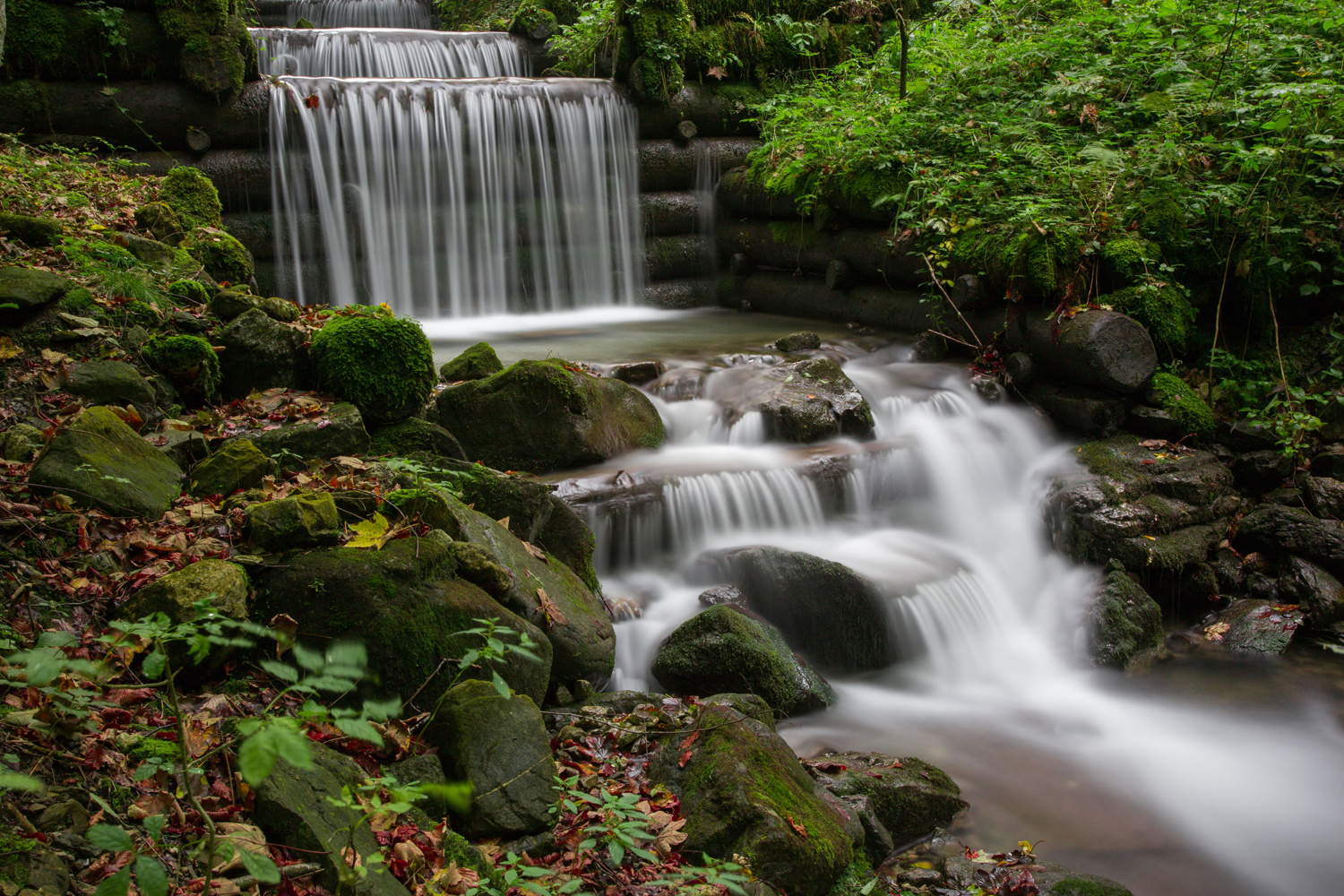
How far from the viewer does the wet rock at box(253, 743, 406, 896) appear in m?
2.24

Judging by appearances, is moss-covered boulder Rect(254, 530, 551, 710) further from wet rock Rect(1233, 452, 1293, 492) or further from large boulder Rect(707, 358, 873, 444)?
wet rock Rect(1233, 452, 1293, 492)

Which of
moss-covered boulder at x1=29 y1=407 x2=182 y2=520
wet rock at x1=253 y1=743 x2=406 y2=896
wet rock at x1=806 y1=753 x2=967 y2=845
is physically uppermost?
moss-covered boulder at x1=29 y1=407 x2=182 y2=520

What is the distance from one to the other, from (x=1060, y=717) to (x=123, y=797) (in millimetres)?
4850

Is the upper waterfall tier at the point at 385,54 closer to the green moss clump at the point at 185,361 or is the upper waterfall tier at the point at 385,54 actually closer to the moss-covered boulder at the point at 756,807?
the green moss clump at the point at 185,361

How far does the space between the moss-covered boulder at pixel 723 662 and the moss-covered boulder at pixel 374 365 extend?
6.93 ft

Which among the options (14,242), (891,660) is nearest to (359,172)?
(14,242)

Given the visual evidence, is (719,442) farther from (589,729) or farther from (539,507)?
(589,729)

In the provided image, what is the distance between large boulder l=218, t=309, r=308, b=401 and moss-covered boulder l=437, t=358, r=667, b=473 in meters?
1.01

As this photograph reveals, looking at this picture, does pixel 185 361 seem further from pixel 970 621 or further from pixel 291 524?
pixel 970 621

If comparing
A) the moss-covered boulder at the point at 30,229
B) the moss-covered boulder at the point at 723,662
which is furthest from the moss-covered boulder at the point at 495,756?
the moss-covered boulder at the point at 30,229

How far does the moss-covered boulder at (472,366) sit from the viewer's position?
21.2 ft

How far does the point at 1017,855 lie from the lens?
3.90 metres

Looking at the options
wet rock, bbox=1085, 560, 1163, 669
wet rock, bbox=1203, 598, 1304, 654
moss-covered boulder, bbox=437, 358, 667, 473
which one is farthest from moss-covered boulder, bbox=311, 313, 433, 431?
wet rock, bbox=1203, 598, 1304, 654

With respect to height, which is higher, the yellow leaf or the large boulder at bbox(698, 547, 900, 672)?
the yellow leaf
